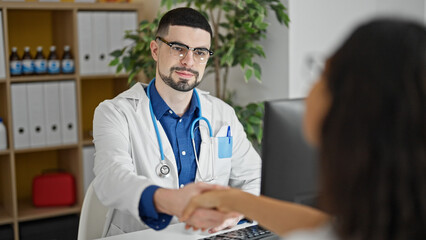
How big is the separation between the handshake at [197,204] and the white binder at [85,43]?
238 centimetres

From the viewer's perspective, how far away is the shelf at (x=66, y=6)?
3326 millimetres

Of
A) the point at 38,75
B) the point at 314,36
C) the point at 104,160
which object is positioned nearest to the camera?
the point at 104,160

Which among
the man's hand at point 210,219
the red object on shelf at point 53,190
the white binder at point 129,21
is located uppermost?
the white binder at point 129,21

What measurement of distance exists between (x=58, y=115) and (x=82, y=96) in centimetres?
41

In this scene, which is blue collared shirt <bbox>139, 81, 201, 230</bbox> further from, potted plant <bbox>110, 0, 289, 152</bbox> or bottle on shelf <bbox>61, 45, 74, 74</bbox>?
bottle on shelf <bbox>61, 45, 74, 74</bbox>

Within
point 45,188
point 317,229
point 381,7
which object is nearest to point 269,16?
point 381,7

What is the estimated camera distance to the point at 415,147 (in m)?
0.70

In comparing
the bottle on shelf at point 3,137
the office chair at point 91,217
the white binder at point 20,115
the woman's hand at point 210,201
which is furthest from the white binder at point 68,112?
the woman's hand at point 210,201

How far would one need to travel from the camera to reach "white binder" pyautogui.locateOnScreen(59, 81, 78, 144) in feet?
11.5

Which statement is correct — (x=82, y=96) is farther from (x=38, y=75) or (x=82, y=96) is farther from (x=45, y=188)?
(x=45, y=188)

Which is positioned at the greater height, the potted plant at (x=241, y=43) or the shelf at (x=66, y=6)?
the shelf at (x=66, y=6)

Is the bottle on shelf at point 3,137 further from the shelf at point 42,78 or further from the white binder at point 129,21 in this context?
the white binder at point 129,21

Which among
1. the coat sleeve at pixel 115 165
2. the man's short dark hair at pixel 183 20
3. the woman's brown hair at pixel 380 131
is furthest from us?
the man's short dark hair at pixel 183 20

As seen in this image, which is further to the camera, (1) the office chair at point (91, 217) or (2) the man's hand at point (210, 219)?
(1) the office chair at point (91, 217)
